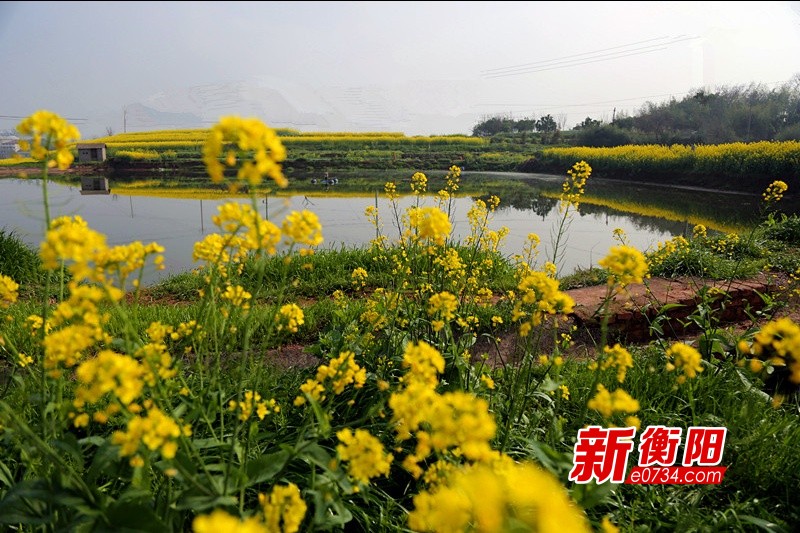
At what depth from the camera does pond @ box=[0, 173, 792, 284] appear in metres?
7.61

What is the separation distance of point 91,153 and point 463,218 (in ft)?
80.5

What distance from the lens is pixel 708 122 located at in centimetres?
2191

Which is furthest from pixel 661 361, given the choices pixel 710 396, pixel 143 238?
pixel 143 238

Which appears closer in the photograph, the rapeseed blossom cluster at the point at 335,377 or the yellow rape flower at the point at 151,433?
the yellow rape flower at the point at 151,433

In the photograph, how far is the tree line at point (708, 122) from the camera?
17.8m

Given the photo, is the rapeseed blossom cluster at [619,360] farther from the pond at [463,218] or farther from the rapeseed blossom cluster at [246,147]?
the pond at [463,218]

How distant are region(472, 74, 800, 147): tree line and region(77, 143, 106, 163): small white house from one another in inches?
1042

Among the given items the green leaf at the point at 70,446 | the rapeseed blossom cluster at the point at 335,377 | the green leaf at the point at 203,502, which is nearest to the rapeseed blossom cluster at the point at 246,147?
the rapeseed blossom cluster at the point at 335,377

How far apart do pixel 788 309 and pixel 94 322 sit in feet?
16.0

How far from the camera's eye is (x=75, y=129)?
1183mm

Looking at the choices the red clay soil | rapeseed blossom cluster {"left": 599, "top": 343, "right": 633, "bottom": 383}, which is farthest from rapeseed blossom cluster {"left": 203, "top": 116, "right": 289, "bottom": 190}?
the red clay soil

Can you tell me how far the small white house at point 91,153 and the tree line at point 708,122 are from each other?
86.8 ft

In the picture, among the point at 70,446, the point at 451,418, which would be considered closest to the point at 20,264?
the point at 70,446

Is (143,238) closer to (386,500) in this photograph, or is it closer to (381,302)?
(381,302)
